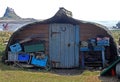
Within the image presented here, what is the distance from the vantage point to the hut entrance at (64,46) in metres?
16.8

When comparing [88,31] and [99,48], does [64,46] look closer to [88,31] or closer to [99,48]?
[88,31]

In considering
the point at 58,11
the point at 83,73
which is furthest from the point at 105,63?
the point at 58,11

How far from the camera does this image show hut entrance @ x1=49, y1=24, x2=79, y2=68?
16.8 metres

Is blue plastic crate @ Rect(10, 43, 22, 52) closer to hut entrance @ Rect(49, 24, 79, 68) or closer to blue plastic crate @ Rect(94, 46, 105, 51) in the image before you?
hut entrance @ Rect(49, 24, 79, 68)

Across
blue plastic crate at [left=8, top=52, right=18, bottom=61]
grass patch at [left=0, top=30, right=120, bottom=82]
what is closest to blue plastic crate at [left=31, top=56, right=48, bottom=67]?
blue plastic crate at [left=8, top=52, right=18, bottom=61]

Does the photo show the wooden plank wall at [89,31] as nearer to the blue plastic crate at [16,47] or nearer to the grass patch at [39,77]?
the grass patch at [39,77]

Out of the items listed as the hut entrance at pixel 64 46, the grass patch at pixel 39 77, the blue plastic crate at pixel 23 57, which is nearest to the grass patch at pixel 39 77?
the grass patch at pixel 39 77

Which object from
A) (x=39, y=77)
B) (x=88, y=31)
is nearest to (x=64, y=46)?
(x=88, y=31)

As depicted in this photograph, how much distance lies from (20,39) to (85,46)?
3663mm

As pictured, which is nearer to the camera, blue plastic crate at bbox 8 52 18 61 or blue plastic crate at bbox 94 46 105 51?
blue plastic crate at bbox 94 46 105 51

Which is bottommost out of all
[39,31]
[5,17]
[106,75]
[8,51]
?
[106,75]

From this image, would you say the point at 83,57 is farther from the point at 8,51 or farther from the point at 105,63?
the point at 8,51

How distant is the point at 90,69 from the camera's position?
1620cm

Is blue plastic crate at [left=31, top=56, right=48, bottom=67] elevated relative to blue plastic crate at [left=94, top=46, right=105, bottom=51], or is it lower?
lower
